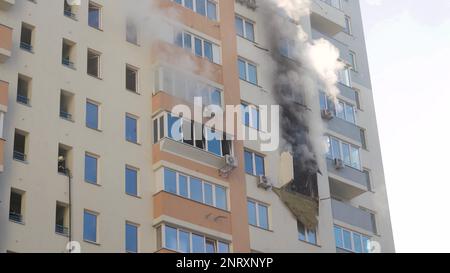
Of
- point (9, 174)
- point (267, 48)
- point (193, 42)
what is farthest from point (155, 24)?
point (9, 174)

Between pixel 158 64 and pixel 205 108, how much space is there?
286 centimetres

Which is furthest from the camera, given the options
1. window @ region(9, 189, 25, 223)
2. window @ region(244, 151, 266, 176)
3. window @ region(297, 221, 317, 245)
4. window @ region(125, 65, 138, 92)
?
window @ region(297, 221, 317, 245)

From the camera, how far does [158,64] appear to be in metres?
44.3

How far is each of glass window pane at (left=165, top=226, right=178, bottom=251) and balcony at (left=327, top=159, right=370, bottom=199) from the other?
11643 millimetres

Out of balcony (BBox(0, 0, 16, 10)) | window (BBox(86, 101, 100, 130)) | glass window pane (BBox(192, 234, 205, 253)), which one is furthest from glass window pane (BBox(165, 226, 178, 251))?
balcony (BBox(0, 0, 16, 10))

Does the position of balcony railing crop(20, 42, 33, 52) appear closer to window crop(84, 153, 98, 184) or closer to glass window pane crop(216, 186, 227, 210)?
window crop(84, 153, 98, 184)

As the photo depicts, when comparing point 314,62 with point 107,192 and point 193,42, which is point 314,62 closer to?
point 193,42

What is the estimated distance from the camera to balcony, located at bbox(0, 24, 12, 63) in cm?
3903

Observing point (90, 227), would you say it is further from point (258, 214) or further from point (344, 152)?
point (344, 152)

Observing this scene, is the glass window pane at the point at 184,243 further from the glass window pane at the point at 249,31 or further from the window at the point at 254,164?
the glass window pane at the point at 249,31

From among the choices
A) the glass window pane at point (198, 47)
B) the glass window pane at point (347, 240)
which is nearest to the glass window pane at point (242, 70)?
the glass window pane at point (198, 47)

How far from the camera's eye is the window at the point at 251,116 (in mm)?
47000

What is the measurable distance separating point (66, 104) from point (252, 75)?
11370 mm

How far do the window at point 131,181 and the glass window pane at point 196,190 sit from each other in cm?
270
